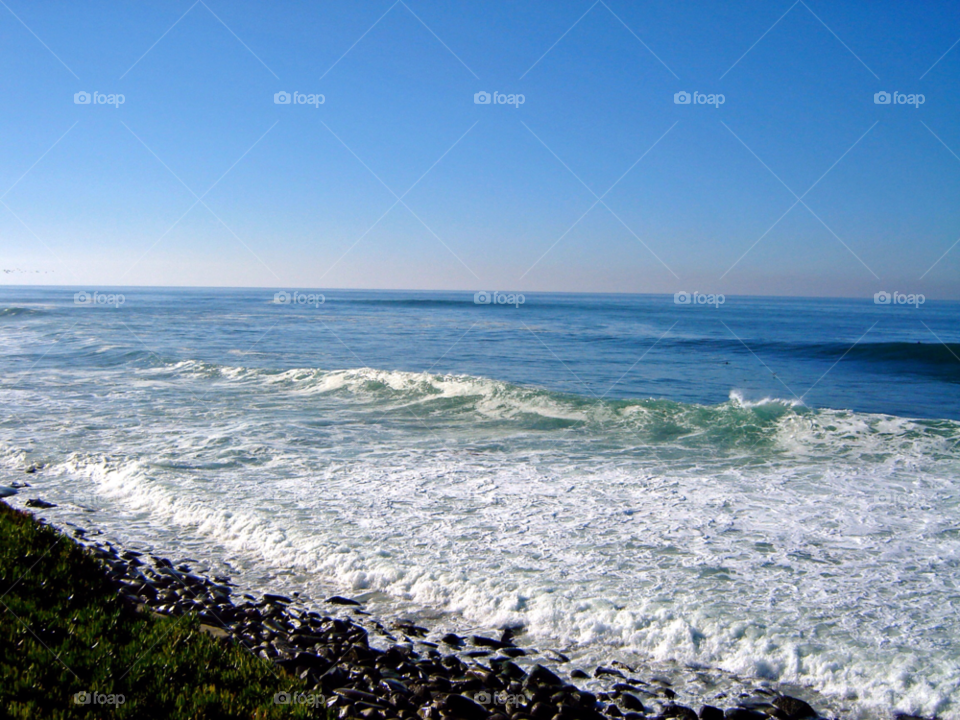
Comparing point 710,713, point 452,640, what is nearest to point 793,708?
point 710,713

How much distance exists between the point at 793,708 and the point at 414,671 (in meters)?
2.96

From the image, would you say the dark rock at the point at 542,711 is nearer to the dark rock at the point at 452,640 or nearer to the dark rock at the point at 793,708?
the dark rock at the point at 452,640

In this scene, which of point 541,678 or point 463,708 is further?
point 541,678

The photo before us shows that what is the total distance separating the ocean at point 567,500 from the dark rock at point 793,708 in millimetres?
313

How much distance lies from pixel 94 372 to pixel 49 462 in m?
13.9

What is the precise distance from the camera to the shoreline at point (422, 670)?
4.48m

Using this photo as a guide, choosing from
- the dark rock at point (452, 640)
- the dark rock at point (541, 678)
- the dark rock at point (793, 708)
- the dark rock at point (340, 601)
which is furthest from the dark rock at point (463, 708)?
the dark rock at point (793, 708)

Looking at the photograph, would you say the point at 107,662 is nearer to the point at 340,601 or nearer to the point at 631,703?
the point at 340,601

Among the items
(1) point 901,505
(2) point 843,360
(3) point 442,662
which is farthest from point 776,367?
(3) point 442,662

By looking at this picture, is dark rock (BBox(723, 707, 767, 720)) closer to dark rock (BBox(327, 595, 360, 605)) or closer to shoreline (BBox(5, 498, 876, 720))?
shoreline (BBox(5, 498, 876, 720))

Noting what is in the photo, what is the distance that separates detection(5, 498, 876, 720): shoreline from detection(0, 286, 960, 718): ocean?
278 mm

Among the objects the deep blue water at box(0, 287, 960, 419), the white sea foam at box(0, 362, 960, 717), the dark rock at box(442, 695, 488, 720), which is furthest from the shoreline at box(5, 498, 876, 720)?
the deep blue water at box(0, 287, 960, 419)

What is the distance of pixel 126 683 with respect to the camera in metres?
3.99

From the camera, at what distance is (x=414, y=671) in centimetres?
492
